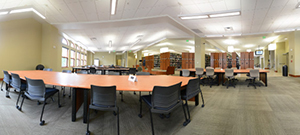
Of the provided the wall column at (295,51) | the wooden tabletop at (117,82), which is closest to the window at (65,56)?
the wooden tabletop at (117,82)

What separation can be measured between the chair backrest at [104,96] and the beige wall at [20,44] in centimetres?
728

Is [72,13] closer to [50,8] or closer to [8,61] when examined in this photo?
[50,8]

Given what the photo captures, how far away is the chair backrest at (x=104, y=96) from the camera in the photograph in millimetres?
1563

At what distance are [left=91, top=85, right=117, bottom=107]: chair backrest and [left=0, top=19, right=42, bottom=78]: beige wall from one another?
7.28 metres

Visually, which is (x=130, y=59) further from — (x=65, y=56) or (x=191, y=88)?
(x=191, y=88)

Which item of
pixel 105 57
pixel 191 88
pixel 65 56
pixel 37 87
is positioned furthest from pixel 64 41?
pixel 191 88

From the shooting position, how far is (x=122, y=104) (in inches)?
115

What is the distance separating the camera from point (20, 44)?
6008 mm

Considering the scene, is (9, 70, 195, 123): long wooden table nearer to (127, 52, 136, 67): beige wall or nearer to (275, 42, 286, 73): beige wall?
(275, 42, 286, 73): beige wall

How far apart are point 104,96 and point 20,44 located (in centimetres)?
749

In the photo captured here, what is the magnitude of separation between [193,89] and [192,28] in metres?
5.56

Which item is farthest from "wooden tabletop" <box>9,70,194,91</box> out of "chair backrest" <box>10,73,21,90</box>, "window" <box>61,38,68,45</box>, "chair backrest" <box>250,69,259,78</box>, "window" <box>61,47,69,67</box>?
"window" <box>61,47,69,67</box>

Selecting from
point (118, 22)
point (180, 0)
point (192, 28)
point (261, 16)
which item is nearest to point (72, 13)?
point (118, 22)

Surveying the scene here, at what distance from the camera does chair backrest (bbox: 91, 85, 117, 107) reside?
1.56m
